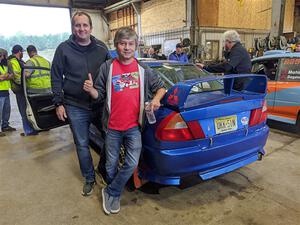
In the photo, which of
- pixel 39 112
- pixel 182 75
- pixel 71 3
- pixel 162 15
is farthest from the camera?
pixel 71 3

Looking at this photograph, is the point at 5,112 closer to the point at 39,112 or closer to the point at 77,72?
the point at 39,112

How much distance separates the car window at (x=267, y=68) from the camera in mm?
4113

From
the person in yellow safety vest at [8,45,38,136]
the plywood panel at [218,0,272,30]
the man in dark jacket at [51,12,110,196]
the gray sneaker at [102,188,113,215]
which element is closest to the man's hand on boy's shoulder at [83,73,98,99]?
the man in dark jacket at [51,12,110,196]

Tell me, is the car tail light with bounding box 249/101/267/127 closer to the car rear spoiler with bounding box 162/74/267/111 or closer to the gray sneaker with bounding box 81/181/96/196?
the car rear spoiler with bounding box 162/74/267/111

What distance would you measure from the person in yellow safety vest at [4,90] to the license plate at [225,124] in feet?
12.1

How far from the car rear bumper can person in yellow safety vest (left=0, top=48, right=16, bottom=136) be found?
3380 mm

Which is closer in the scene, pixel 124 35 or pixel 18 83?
pixel 124 35

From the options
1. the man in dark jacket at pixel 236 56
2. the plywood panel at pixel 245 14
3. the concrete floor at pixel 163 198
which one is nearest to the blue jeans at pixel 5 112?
the concrete floor at pixel 163 198

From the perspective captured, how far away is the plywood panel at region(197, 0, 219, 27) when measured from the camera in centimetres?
1043

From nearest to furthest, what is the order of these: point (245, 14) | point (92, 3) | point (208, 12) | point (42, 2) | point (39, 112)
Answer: point (39, 112), point (208, 12), point (245, 14), point (42, 2), point (92, 3)

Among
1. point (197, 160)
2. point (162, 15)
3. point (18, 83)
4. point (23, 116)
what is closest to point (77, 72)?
point (197, 160)

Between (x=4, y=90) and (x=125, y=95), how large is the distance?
139 inches

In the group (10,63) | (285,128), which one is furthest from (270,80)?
(10,63)

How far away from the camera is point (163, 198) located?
7.36 ft
